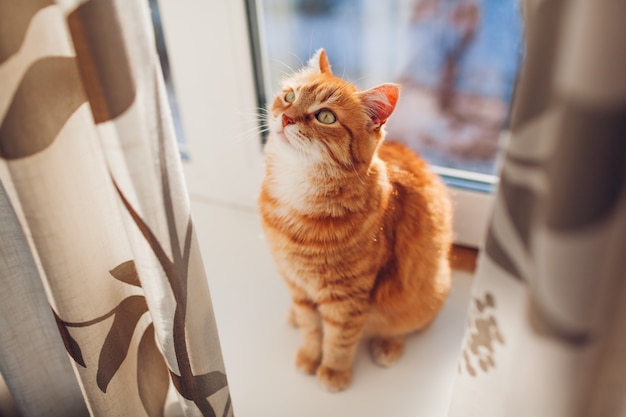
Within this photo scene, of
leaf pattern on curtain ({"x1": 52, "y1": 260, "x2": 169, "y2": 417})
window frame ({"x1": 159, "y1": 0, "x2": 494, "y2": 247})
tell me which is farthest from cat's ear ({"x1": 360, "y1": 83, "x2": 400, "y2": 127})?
leaf pattern on curtain ({"x1": 52, "y1": 260, "x2": 169, "y2": 417})

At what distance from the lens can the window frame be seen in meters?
1.15

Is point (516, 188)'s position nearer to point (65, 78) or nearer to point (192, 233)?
point (192, 233)

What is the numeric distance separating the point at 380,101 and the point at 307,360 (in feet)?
1.92

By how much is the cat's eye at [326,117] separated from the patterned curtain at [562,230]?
17.5 inches

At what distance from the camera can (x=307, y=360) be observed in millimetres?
1078

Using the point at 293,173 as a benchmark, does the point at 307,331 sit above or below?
below

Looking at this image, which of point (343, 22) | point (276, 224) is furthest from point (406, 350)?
point (343, 22)

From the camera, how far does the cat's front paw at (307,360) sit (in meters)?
1.07

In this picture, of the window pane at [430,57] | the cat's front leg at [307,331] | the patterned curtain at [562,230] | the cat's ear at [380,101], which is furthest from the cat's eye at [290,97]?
the patterned curtain at [562,230]

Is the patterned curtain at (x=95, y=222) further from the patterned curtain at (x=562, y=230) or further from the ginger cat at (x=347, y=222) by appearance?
the patterned curtain at (x=562, y=230)

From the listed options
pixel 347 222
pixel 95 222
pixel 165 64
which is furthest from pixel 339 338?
pixel 165 64

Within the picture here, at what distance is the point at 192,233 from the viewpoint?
0.65m

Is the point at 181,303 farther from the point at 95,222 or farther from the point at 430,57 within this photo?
the point at 430,57

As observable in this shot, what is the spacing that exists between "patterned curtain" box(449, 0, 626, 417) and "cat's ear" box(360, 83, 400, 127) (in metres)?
0.37
